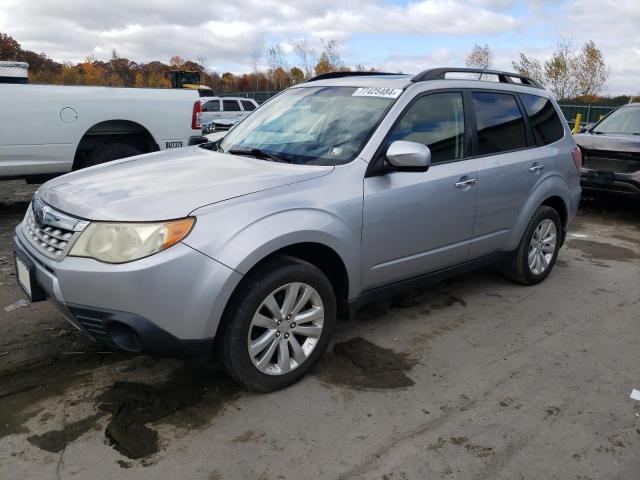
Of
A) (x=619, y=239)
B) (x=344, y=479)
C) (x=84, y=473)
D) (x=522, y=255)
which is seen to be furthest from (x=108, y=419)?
(x=619, y=239)

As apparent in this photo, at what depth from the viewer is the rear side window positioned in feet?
15.3

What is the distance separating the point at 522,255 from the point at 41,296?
144 inches

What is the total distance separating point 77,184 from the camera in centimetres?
319

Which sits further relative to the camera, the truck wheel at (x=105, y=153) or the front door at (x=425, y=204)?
the truck wheel at (x=105, y=153)

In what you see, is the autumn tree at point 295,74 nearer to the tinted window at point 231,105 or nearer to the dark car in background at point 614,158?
the tinted window at point 231,105

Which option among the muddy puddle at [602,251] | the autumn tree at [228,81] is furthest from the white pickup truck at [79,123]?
the autumn tree at [228,81]

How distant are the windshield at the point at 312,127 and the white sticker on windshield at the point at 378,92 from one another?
0.02 meters

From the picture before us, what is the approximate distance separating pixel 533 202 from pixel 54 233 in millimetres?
3577

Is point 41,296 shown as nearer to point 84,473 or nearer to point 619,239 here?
point 84,473

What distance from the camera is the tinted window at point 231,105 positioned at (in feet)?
67.5

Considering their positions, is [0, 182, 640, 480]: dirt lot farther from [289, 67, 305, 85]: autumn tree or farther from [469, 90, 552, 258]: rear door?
[289, 67, 305, 85]: autumn tree

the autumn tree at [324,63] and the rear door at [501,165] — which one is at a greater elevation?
the autumn tree at [324,63]

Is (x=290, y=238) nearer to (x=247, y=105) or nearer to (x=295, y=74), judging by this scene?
(x=247, y=105)

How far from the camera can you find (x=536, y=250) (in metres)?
4.84
